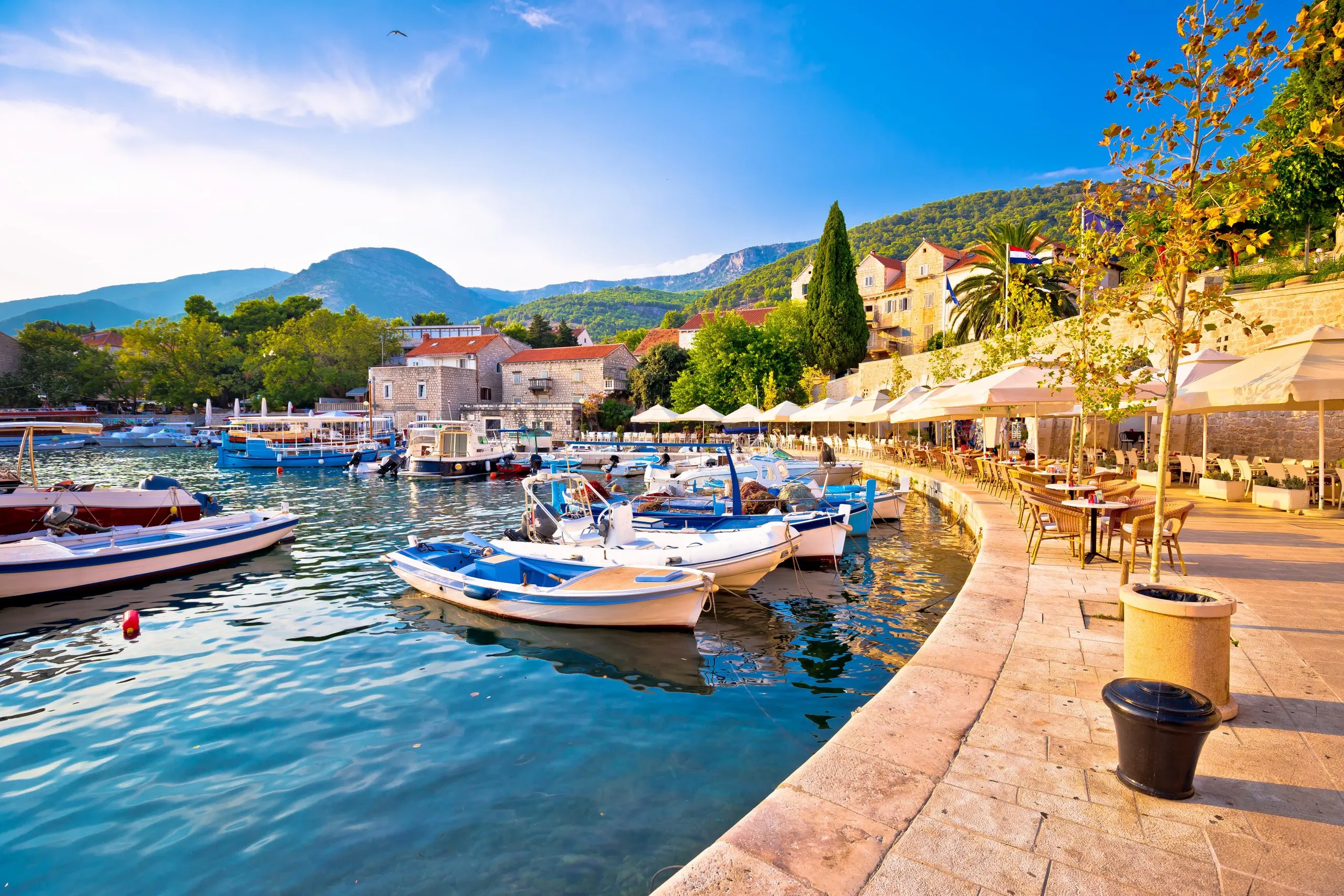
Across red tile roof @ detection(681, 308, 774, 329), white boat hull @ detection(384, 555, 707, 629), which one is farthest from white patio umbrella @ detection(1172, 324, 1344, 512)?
red tile roof @ detection(681, 308, 774, 329)

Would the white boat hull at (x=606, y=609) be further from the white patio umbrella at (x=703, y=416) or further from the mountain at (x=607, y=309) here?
the mountain at (x=607, y=309)

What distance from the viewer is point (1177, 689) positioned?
10.5 feet

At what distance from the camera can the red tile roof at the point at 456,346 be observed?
59062 mm

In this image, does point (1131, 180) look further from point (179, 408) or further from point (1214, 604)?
point (179, 408)

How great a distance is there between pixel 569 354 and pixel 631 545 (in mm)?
47904

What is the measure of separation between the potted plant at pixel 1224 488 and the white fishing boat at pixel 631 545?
419 inches

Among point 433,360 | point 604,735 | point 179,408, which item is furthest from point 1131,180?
point 179,408

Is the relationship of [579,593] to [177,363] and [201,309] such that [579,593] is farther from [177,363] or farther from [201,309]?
[201,309]

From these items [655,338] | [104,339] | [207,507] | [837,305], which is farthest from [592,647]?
[104,339]

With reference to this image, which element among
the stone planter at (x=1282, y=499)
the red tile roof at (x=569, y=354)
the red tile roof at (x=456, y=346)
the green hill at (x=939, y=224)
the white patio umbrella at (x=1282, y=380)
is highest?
the green hill at (x=939, y=224)

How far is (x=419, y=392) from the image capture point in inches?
2195

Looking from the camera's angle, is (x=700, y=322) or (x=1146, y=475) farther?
(x=700, y=322)

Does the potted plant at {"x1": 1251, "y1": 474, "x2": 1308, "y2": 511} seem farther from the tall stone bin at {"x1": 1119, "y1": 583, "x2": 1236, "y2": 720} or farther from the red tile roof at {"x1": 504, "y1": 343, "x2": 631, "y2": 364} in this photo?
the red tile roof at {"x1": 504, "y1": 343, "x2": 631, "y2": 364}

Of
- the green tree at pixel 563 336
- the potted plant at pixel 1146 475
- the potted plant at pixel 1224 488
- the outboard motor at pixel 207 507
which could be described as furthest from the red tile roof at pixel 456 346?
the potted plant at pixel 1224 488
